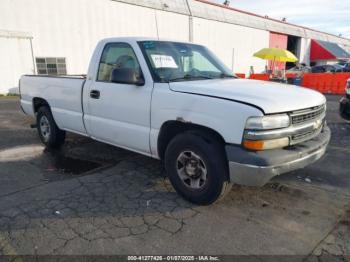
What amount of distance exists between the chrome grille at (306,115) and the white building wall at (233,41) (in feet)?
74.1

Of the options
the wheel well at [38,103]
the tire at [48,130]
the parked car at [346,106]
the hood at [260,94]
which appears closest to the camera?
the hood at [260,94]

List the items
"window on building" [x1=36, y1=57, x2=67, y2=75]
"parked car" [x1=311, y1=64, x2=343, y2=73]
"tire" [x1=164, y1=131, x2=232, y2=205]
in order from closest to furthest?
"tire" [x1=164, y1=131, x2=232, y2=205] → "window on building" [x1=36, y1=57, x2=67, y2=75] → "parked car" [x1=311, y1=64, x2=343, y2=73]

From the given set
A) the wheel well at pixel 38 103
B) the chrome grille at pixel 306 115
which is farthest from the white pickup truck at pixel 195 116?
the wheel well at pixel 38 103

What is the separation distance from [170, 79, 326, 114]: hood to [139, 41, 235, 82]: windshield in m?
0.27

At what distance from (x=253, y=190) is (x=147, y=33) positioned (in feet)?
63.8

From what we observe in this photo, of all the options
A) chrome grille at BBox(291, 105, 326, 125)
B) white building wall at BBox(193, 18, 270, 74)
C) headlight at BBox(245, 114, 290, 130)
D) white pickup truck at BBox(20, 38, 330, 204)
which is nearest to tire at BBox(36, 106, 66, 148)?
white pickup truck at BBox(20, 38, 330, 204)

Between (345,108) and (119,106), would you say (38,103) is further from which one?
(345,108)

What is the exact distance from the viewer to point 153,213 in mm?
3428

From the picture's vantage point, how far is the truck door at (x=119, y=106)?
3936 millimetres

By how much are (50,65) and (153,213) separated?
1543cm

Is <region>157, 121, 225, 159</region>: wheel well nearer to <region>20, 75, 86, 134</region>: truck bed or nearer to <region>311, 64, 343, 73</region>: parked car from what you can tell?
<region>20, 75, 86, 134</region>: truck bed

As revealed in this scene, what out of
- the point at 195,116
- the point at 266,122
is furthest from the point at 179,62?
the point at 266,122

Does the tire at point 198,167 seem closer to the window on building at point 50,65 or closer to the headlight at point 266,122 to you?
the headlight at point 266,122

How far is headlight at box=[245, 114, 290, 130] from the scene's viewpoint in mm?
2934
